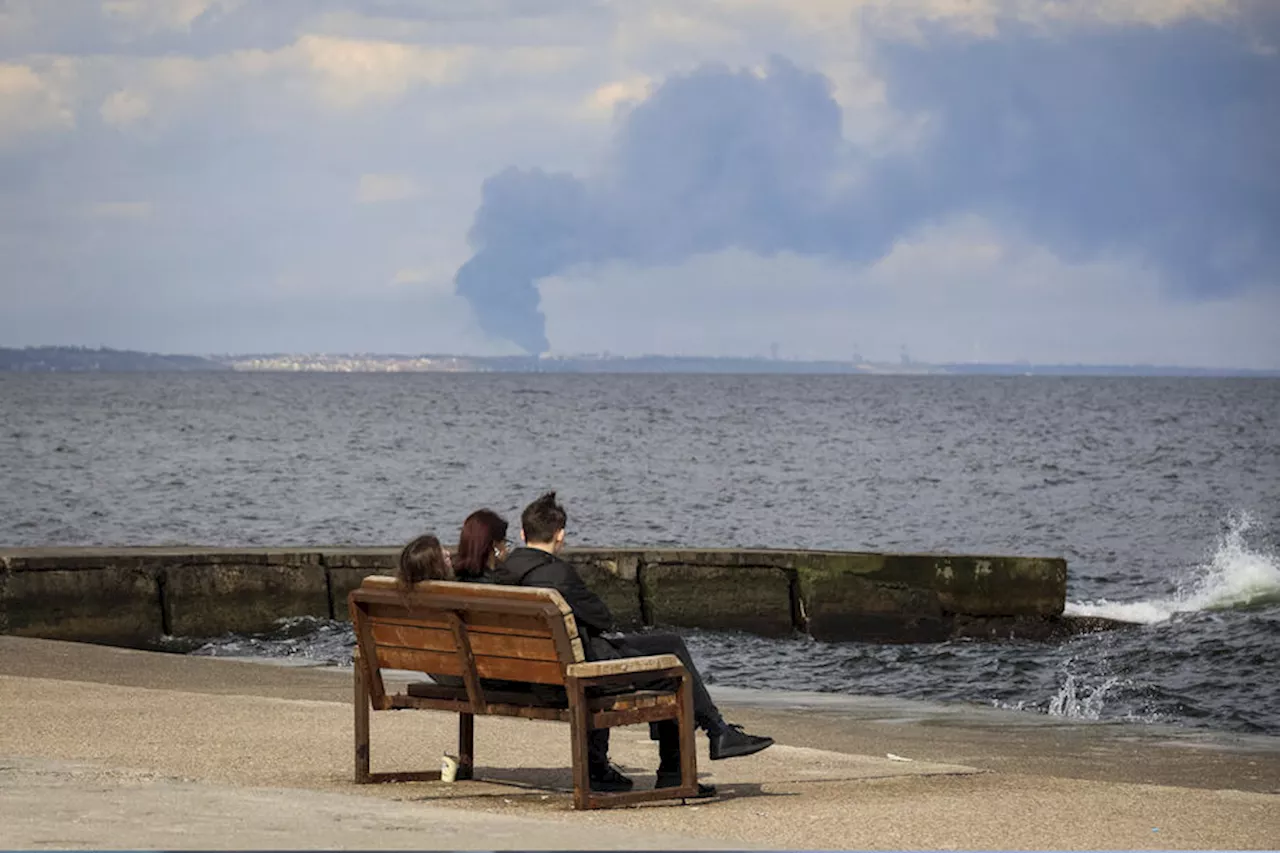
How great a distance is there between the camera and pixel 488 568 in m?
8.24

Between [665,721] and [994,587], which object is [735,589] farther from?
[665,721]

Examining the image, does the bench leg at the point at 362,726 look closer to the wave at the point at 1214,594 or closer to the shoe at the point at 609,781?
the shoe at the point at 609,781

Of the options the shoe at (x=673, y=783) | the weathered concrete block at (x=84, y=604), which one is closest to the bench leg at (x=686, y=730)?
the shoe at (x=673, y=783)

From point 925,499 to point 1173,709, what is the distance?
109ft

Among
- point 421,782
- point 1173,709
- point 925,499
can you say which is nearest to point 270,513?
point 925,499

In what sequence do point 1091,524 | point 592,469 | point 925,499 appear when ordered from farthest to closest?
point 592,469, point 925,499, point 1091,524

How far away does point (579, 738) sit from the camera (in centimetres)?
771

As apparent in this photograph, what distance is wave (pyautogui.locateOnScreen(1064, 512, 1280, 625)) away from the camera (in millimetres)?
22578

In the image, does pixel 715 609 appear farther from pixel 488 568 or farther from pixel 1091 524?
pixel 1091 524

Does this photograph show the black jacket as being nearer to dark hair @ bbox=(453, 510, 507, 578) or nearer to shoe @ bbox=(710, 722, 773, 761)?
dark hair @ bbox=(453, 510, 507, 578)

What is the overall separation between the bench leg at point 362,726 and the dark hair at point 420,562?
0.71m

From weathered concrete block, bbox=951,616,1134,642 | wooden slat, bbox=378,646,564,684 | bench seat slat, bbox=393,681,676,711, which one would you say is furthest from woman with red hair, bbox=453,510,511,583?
weathered concrete block, bbox=951,616,1134,642

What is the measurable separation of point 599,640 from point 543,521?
579 millimetres

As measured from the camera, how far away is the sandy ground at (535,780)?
629 cm
